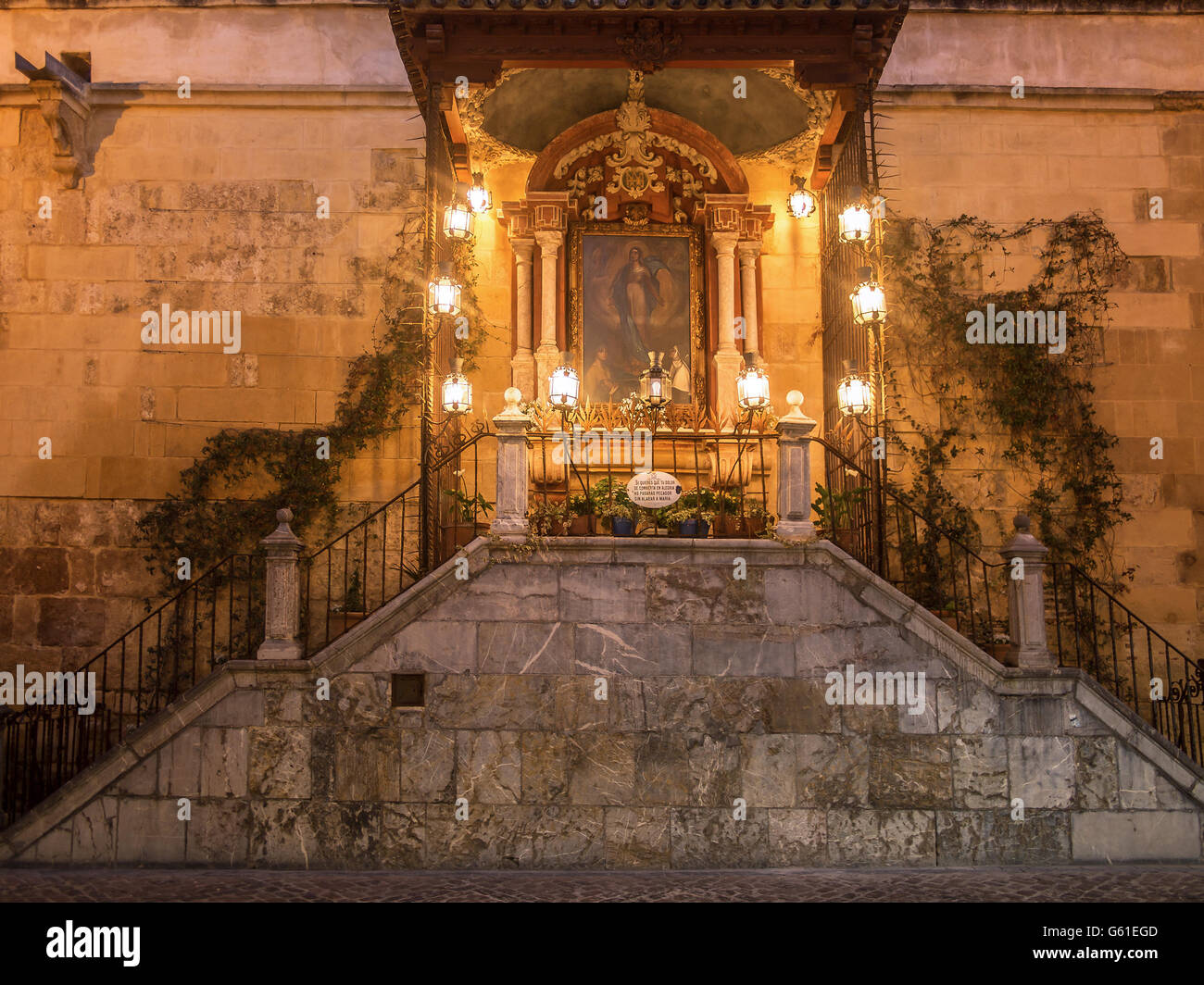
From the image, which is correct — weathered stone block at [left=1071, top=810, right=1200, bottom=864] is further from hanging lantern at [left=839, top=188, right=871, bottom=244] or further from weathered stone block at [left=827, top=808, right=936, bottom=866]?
hanging lantern at [left=839, top=188, right=871, bottom=244]

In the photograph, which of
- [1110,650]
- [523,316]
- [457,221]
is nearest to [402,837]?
[457,221]

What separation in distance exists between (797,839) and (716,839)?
0.60 metres

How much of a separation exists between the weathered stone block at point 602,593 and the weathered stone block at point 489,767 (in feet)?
3.43

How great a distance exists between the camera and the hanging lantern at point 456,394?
1069 cm

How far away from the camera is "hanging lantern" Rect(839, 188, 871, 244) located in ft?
34.1

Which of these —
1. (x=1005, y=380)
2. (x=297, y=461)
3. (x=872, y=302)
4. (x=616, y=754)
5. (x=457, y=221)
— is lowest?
(x=616, y=754)

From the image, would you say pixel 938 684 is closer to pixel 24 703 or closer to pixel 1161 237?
pixel 1161 237

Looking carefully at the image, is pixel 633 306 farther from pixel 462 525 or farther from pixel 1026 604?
pixel 1026 604

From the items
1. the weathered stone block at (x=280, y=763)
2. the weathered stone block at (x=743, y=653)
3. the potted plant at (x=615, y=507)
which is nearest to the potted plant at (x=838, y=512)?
the weathered stone block at (x=743, y=653)

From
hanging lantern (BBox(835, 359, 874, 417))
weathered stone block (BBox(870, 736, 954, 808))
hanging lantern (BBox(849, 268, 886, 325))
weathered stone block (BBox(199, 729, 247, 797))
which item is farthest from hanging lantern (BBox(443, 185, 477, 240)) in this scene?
weathered stone block (BBox(870, 736, 954, 808))

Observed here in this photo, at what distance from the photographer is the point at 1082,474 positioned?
11.4m

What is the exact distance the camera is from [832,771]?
A: 8195 millimetres
